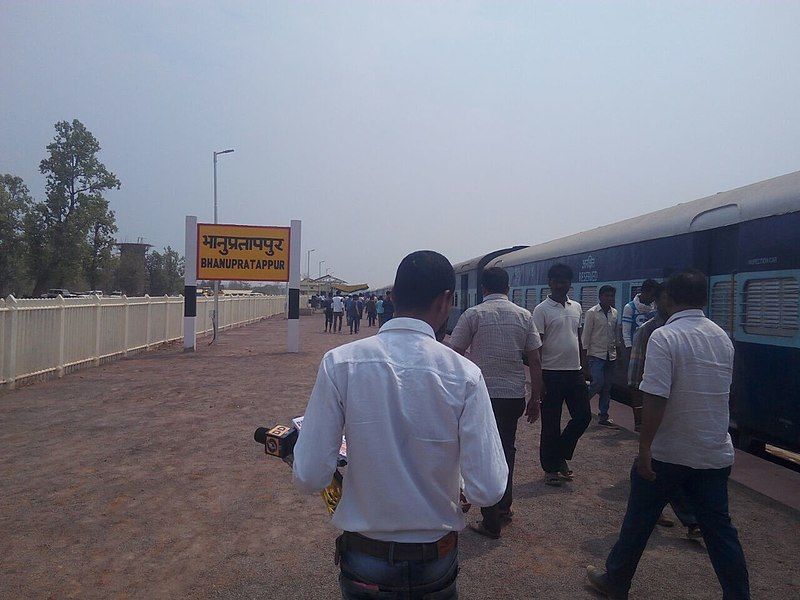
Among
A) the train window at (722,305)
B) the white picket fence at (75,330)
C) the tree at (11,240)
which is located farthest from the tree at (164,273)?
the train window at (722,305)

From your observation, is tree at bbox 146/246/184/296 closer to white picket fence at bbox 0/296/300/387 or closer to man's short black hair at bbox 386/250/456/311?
white picket fence at bbox 0/296/300/387

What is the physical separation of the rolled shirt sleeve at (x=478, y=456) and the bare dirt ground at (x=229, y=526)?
6.94ft

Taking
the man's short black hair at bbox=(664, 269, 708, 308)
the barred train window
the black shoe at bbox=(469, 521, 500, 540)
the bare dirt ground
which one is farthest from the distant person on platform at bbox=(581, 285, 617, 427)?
the barred train window

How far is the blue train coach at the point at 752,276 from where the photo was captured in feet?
21.1

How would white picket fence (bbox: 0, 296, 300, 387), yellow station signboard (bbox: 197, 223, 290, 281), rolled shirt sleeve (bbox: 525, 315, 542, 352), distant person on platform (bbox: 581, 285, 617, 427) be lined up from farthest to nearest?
yellow station signboard (bbox: 197, 223, 290, 281) → white picket fence (bbox: 0, 296, 300, 387) → distant person on platform (bbox: 581, 285, 617, 427) → rolled shirt sleeve (bbox: 525, 315, 542, 352)

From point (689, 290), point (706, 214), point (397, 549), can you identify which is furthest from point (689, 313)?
point (706, 214)

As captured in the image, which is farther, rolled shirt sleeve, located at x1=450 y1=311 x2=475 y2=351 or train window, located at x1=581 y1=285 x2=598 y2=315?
train window, located at x1=581 y1=285 x2=598 y2=315

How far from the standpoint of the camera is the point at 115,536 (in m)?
4.59

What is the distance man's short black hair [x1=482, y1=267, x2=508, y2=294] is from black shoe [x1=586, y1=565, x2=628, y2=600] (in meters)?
1.94

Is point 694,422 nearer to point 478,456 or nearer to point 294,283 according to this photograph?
point 478,456

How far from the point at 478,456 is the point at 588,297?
417 inches

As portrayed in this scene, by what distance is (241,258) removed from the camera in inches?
751

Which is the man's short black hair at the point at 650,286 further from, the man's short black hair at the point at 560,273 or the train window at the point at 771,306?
the man's short black hair at the point at 560,273

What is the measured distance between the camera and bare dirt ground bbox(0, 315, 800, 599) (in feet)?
12.8
